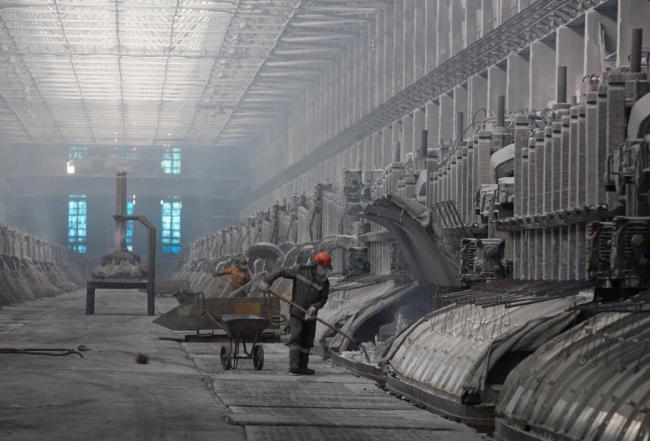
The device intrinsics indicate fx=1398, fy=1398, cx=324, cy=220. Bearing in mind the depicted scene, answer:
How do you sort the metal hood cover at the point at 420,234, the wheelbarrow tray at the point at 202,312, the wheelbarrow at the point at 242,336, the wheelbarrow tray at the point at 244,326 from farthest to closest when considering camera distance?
the wheelbarrow tray at the point at 202,312 → the metal hood cover at the point at 420,234 → the wheelbarrow tray at the point at 244,326 → the wheelbarrow at the point at 242,336

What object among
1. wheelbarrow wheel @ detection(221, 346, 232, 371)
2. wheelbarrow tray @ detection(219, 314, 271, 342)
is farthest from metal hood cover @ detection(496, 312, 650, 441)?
wheelbarrow tray @ detection(219, 314, 271, 342)

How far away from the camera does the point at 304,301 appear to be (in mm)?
19344

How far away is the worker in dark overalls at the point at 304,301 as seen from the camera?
18875 mm

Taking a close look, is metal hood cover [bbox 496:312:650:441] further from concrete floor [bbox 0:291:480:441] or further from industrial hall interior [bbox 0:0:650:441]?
concrete floor [bbox 0:291:480:441]

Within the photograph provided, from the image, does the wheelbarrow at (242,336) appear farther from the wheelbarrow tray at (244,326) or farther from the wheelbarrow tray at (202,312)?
the wheelbarrow tray at (202,312)

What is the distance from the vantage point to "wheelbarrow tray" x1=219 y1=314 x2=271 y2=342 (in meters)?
19.8

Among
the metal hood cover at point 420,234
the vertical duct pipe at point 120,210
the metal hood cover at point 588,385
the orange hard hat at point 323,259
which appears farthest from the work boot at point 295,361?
the vertical duct pipe at point 120,210

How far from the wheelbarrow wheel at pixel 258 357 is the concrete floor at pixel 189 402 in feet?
0.67

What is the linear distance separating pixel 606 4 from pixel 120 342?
1209 centimetres

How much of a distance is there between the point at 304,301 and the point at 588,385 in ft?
30.8

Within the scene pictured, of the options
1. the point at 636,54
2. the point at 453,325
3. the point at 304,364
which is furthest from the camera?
the point at 304,364

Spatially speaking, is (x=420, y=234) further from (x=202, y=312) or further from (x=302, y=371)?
(x=202, y=312)

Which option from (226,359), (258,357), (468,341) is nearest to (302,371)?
(258,357)

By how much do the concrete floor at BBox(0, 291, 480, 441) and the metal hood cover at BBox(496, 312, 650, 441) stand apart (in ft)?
3.15
